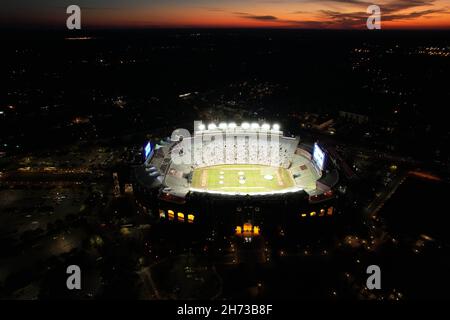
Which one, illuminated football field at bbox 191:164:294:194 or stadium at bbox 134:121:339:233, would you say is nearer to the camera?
stadium at bbox 134:121:339:233

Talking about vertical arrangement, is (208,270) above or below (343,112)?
below

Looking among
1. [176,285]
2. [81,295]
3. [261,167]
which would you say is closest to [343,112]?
[261,167]

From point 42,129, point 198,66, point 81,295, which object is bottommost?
point 81,295

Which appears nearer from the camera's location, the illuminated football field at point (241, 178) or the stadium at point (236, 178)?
the stadium at point (236, 178)

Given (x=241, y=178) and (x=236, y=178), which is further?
(x=236, y=178)
